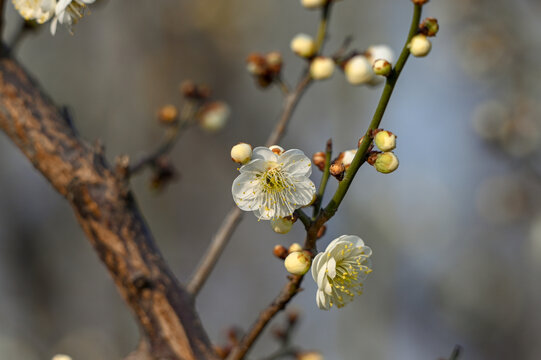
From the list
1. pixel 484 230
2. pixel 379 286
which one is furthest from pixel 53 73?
pixel 484 230

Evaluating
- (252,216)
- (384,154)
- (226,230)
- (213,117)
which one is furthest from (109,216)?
(252,216)

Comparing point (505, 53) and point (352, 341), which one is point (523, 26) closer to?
point (505, 53)

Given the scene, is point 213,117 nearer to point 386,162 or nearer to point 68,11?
point 68,11

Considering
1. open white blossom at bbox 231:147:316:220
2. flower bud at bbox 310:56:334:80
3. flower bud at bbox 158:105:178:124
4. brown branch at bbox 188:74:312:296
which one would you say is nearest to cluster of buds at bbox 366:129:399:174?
open white blossom at bbox 231:147:316:220

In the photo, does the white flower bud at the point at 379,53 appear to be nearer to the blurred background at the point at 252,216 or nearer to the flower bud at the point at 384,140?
the flower bud at the point at 384,140

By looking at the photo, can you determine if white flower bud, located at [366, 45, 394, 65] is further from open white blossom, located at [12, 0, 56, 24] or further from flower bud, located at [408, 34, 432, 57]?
open white blossom, located at [12, 0, 56, 24]
